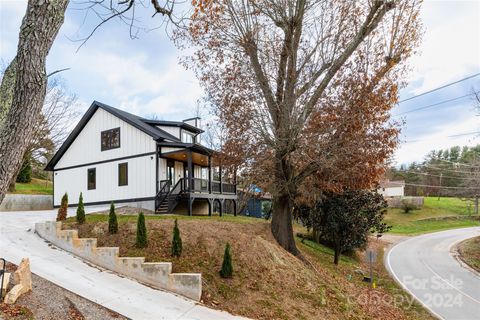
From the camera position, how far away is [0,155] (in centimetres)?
280

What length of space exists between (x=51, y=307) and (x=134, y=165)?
12.7 m

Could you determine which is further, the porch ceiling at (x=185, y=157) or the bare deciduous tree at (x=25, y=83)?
the porch ceiling at (x=185, y=157)

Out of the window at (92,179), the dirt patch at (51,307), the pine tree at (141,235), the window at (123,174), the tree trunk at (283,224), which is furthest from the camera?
the window at (92,179)

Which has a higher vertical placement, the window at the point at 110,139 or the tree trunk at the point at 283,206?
the window at the point at 110,139

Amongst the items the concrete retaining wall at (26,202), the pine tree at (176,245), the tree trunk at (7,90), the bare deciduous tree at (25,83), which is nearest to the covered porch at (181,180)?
the pine tree at (176,245)

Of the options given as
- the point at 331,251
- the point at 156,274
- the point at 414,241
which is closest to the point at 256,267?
the point at 156,274

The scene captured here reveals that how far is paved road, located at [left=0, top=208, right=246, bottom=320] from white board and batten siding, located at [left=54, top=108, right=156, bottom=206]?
821 centimetres

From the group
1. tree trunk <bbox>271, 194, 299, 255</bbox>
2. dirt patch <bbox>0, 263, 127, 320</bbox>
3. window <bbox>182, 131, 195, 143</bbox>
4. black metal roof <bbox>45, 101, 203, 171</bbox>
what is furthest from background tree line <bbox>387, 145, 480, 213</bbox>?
dirt patch <bbox>0, 263, 127, 320</bbox>

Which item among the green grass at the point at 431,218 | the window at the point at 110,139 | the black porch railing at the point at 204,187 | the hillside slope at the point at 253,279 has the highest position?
the window at the point at 110,139

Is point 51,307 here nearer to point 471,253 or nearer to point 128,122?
point 128,122

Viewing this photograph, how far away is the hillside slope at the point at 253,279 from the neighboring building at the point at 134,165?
6171 millimetres

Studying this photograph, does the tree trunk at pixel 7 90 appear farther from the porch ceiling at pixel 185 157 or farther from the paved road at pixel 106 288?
the porch ceiling at pixel 185 157

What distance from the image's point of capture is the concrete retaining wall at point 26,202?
21.0 meters

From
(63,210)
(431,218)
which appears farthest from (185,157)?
(431,218)
